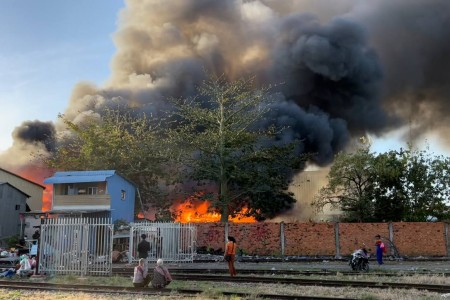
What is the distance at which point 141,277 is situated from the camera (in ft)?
49.6

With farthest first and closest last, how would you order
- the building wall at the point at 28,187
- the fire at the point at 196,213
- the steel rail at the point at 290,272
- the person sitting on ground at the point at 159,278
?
the building wall at the point at 28,187 < the fire at the point at 196,213 < the steel rail at the point at 290,272 < the person sitting on ground at the point at 159,278

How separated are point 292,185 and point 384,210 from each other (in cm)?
1169

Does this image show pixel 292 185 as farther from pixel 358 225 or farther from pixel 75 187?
pixel 75 187

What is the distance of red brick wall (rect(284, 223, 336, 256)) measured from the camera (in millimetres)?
30641

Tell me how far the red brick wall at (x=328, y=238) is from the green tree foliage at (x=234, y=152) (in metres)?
6.77

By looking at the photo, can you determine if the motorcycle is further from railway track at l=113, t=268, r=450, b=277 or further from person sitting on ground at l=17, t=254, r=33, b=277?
person sitting on ground at l=17, t=254, r=33, b=277

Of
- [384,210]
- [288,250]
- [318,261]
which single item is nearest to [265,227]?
[288,250]

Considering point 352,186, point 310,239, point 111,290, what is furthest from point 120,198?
point 111,290

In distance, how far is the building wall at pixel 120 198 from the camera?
128ft

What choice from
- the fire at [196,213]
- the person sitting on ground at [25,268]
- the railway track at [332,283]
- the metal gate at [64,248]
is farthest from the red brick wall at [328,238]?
the person sitting on ground at [25,268]

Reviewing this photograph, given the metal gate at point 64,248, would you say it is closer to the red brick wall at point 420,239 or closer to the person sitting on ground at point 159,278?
the person sitting on ground at point 159,278

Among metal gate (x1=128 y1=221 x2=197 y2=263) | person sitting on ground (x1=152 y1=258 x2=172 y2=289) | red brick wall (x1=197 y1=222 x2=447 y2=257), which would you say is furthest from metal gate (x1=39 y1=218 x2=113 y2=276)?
red brick wall (x1=197 y1=222 x2=447 y2=257)

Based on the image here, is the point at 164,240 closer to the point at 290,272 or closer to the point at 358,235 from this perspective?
the point at 290,272

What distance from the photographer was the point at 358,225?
30828 millimetres
